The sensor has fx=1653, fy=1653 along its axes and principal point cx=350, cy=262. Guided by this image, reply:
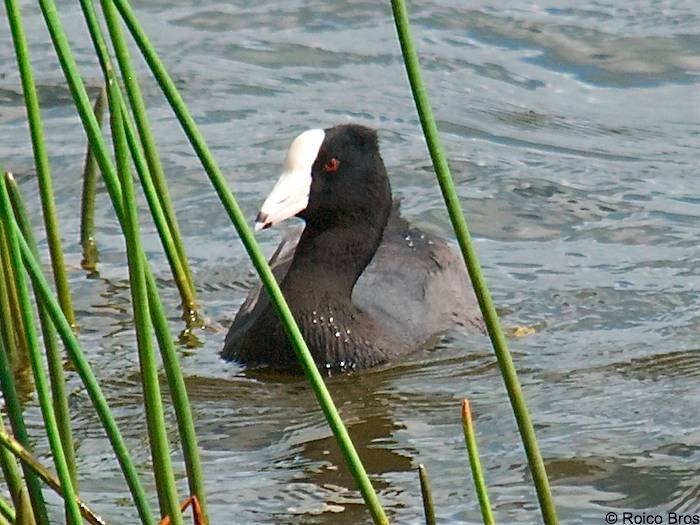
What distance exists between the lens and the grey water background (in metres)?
4.52

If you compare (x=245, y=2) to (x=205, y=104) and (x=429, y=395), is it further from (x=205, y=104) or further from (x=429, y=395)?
(x=429, y=395)

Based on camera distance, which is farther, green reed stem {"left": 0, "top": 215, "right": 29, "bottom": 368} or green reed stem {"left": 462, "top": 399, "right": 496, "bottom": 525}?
green reed stem {"left": 0, "top": 215, "right": 29, "bottom": 368}

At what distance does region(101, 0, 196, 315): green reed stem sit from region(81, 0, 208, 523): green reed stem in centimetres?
4

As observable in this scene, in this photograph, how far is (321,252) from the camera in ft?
19.6

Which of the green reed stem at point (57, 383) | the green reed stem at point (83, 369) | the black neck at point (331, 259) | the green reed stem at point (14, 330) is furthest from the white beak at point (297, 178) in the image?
the green reed stem at point (83, 369)

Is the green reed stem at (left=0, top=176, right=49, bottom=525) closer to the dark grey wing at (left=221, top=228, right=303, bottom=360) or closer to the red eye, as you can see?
the dark grey wing at (left=221, top=228, right=303, bottom=360)

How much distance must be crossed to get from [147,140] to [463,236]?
1.97 m

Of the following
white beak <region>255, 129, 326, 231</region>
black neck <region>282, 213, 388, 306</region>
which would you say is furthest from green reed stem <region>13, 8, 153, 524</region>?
black neck <region>282, 213, 388, 306</region>

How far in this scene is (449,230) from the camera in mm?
7238

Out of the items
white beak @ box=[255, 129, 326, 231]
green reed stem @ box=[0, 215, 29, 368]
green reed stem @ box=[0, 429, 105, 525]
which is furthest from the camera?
white beak @ box=[255, 129, 326, 231]

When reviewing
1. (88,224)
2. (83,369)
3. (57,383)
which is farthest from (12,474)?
(88,224)

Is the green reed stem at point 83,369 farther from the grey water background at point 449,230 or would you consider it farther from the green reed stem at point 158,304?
the grey water background at point 449,230

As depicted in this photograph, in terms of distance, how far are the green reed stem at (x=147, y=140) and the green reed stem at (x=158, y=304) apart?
45mm

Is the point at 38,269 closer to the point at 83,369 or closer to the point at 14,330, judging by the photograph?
the point at 83,369
